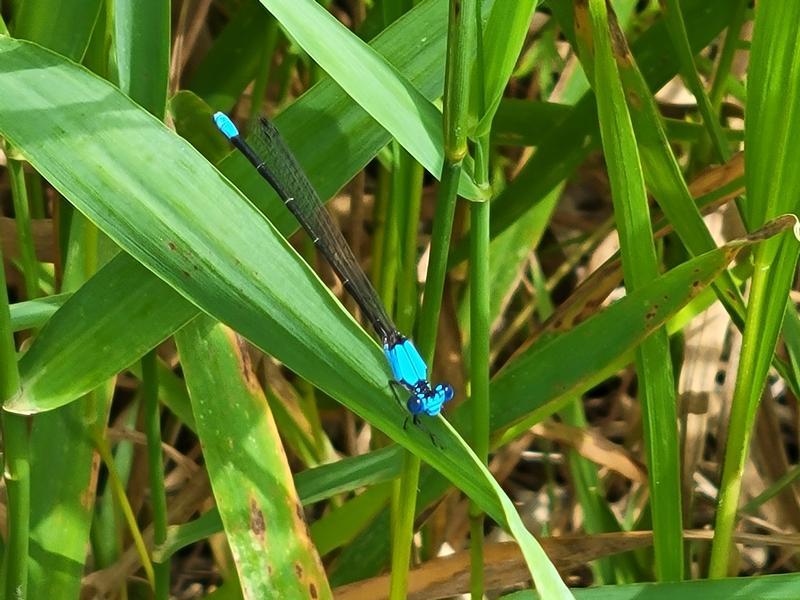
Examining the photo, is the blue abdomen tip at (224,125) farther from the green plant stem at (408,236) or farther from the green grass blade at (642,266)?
the green grass blade at (642,266)

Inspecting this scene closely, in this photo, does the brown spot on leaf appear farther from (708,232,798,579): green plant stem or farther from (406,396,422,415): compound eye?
(708,232,798,579): green plant stem

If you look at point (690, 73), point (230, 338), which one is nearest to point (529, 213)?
point (690, 73)

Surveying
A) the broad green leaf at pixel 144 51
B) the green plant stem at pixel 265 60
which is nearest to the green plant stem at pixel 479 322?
the broad green leaf at pixel 144 51

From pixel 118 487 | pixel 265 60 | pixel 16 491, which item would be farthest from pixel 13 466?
pixel 265 60

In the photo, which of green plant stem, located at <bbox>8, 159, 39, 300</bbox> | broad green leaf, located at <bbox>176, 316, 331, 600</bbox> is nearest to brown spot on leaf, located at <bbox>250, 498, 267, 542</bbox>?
broad green leaf, located at <bbox>176, 316, 331, 600</bbox>

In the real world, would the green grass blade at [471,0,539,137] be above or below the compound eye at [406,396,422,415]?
above

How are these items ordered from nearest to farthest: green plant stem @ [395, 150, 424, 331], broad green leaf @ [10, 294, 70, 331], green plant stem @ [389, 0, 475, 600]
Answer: green plant stem @ [389, 0, 475, 600] < broad green leaf @ [10, 294, 70, 331] < green plant stem @ [395, 150, 424, 331]

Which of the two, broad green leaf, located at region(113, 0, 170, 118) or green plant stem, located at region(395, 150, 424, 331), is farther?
green plant stem, located at region(395, 150, 424, 331)

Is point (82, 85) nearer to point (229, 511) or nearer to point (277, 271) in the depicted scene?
point (277, 271)

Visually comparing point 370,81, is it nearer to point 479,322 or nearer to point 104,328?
point 479,322
